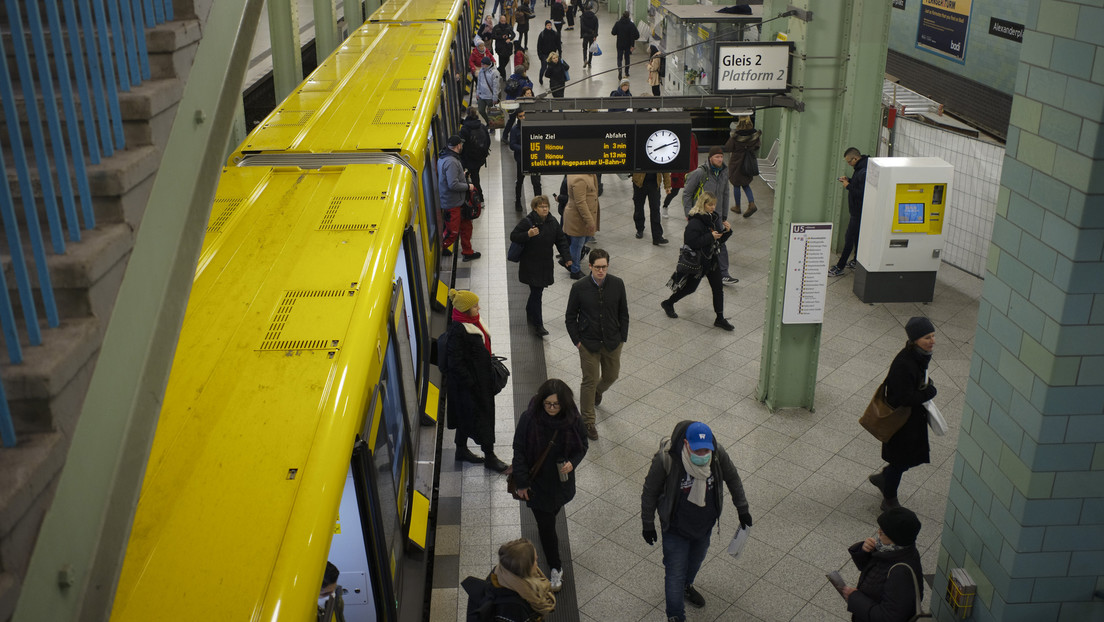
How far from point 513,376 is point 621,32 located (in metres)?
17.8

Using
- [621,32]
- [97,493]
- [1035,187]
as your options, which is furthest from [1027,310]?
[621,32]

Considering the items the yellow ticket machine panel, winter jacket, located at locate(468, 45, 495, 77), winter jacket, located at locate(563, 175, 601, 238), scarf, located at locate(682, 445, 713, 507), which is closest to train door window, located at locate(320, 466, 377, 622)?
scarf, located at locate(682, 445, 713, 507)

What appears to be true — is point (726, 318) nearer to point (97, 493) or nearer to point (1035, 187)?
point (1035, 187)

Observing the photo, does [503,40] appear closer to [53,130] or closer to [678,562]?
[678,562]

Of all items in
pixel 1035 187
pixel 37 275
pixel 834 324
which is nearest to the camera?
pixel 37 275

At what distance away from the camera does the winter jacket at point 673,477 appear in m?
5.47

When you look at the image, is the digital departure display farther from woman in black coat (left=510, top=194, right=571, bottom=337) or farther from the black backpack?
the black backpack

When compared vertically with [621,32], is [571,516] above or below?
below

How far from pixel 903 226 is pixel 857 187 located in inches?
34.3

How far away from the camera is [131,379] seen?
7.82 ft

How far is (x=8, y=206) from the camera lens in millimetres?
1924

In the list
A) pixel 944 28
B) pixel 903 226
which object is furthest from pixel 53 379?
pixel 944 28

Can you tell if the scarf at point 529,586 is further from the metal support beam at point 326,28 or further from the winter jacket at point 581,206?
the metal support beam at point 326,28

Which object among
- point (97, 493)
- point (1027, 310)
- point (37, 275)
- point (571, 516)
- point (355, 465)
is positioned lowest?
point (571, 516)
